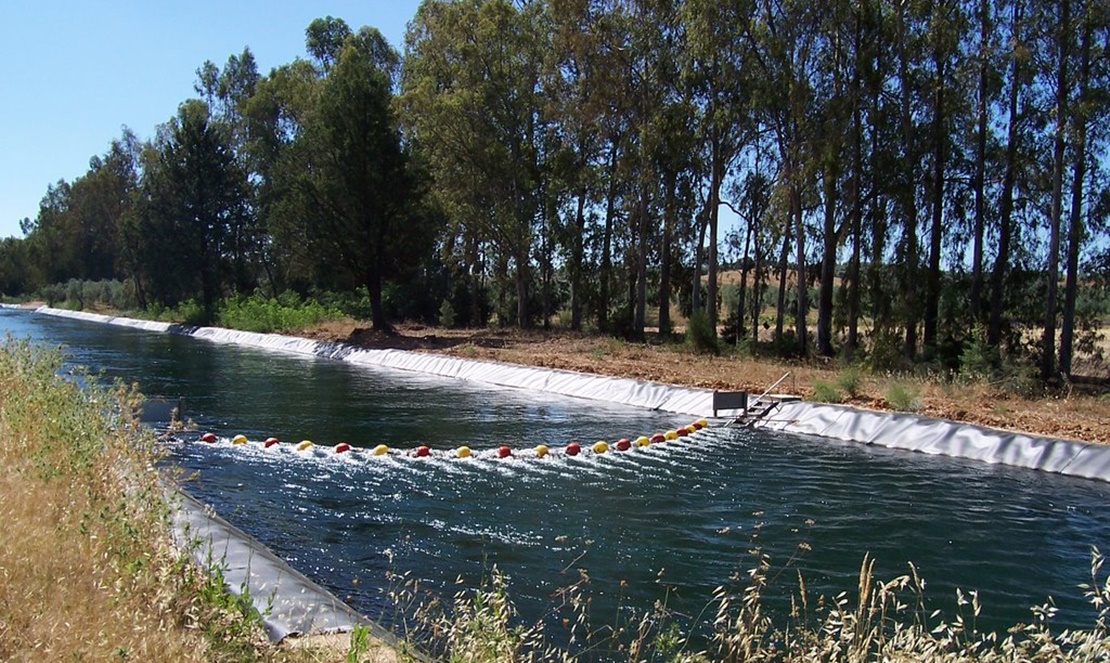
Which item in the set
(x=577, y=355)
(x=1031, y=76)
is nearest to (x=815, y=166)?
(x=1031, y=76)

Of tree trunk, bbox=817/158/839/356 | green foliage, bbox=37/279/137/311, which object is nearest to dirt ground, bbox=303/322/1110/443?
tree trunk, bbox=817/158/839/356

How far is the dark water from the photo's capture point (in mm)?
7508

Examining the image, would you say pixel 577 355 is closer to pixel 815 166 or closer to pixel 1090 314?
pixel 815 166

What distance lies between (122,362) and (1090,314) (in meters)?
28.7

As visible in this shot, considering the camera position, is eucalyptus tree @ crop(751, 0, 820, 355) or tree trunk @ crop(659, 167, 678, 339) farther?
tree trunk @ crop(659, 167, 678, 339)

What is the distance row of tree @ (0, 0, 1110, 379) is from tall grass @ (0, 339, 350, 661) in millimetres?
18953

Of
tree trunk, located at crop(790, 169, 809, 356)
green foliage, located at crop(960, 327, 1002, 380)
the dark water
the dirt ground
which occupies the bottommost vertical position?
the dark water

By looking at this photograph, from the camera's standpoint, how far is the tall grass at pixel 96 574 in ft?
13.6

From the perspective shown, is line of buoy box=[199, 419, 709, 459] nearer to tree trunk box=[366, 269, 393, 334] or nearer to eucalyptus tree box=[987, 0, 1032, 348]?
eucalyptus tree box=[987, 0, 1032, 348]

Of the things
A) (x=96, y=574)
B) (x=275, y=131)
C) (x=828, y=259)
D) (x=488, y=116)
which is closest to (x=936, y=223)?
Answer: (x=828, y=259)

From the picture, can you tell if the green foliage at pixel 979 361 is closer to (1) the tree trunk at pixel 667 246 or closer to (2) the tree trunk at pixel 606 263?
(1) the tree trunk at pixel 667 246

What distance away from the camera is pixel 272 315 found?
134ft

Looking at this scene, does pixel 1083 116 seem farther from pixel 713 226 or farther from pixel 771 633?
pixel 771 633

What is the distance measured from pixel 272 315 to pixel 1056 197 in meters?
32.1
